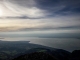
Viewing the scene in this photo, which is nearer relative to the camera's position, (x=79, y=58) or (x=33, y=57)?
(x=33, y=57)

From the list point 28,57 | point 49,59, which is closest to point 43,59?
point 49,59

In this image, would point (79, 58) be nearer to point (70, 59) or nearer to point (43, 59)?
point (70, 59)

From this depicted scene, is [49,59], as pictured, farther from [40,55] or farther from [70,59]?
[70,59]

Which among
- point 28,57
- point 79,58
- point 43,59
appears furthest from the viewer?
point 79,58

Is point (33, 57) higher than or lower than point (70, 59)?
higher

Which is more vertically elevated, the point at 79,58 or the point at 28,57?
the point at 28,57

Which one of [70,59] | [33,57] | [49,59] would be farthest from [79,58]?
[33,57]

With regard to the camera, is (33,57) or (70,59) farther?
(70,59)

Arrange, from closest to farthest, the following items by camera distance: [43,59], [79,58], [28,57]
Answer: [43,59] < [28,57] < [79,58]
